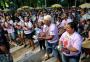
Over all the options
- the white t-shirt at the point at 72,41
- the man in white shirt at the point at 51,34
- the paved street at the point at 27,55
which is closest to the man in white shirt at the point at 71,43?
the white t-shirt at the point at 72,41

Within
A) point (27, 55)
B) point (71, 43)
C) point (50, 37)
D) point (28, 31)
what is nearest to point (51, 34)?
point (50, 37)

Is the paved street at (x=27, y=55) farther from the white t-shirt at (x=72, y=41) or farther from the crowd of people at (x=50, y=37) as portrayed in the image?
the white t-shirt at (x=72, y=41)

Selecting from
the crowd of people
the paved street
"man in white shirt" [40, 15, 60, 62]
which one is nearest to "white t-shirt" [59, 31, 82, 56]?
the crowd of people

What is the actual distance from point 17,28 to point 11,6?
51400 millimetres

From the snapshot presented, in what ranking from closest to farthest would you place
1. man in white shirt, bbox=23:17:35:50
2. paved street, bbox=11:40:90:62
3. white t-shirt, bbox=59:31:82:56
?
white t-shirt, bbox=59:31:82:56
paved street, bbox=11:40:90:62
man in white shirt, bbox=23:17:35:50

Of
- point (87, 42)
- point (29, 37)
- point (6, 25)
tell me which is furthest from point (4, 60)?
point (6, 25)

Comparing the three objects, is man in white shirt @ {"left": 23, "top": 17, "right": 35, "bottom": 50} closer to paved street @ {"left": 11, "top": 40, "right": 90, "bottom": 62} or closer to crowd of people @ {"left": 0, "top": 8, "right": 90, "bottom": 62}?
crowd of people @ {"left": 0, "top": 8, "right": 90, "bottom": 62}

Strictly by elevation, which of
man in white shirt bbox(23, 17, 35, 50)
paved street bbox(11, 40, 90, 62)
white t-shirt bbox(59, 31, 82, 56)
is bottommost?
paved street bbox(11, 40, 90, 62)

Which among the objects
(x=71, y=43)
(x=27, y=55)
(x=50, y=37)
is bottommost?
(x=27, y=55)

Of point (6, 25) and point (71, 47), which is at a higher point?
point (71, 47)

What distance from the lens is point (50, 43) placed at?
1088cm

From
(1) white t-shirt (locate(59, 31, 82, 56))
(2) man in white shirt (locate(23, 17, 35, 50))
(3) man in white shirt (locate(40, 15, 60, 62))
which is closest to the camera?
(1) white t-shirt (locate(59, 31, 82, 56))

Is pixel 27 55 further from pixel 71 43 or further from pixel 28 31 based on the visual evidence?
pixel 71 43

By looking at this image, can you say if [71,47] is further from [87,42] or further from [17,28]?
[17,28]
